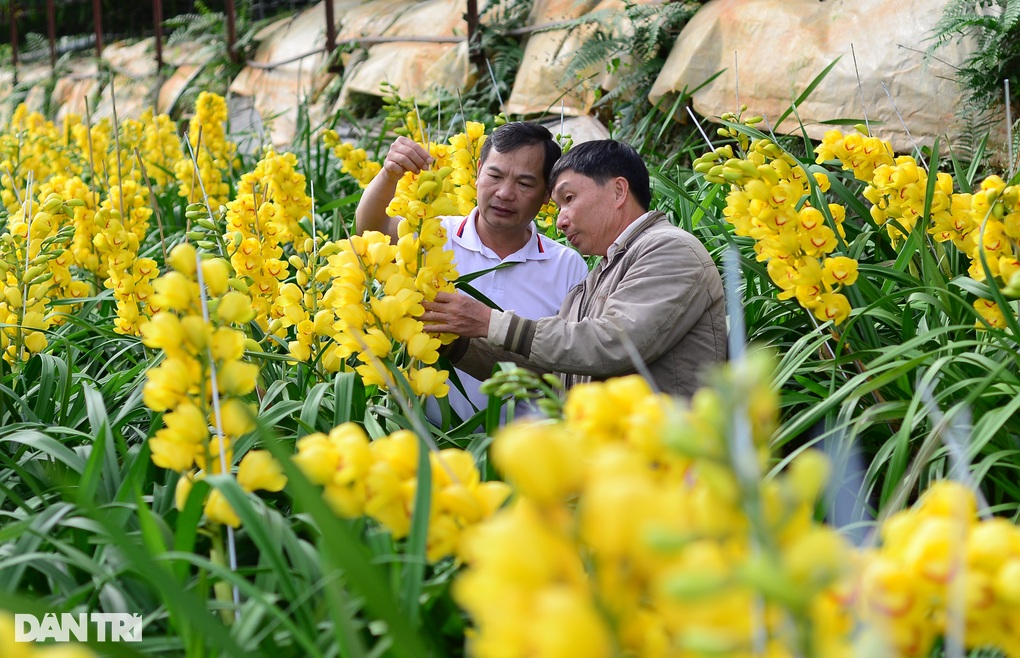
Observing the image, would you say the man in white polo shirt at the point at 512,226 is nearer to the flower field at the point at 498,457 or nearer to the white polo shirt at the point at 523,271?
the white polo shirt at the point at 523,271

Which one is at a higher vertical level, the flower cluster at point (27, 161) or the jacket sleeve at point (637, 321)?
the jacket sleeve at point (637, 321)

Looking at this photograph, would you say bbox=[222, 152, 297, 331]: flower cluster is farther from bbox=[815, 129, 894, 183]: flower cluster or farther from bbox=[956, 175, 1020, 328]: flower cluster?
bbox=[956, 175, 1020, 328]: flower cluster

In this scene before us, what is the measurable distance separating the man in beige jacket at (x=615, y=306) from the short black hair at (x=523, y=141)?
1.00ft

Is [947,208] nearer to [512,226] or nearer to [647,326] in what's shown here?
[647,326]

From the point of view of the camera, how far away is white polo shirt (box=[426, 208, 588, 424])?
2.84m

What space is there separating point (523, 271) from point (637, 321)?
768 millimetres

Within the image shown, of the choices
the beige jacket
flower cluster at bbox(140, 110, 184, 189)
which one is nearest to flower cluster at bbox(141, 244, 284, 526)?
the beige jacket

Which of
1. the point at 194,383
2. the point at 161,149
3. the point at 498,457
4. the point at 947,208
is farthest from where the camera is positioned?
the point at 161,149

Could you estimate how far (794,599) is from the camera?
58cm

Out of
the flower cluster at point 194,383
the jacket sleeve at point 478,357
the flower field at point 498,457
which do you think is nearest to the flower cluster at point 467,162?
the flower field at point 498,457

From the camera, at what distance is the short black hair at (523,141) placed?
2.80m

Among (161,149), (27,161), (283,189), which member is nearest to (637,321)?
(283,189)

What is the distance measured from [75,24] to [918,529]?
44.2ft

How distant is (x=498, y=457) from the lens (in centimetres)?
74
